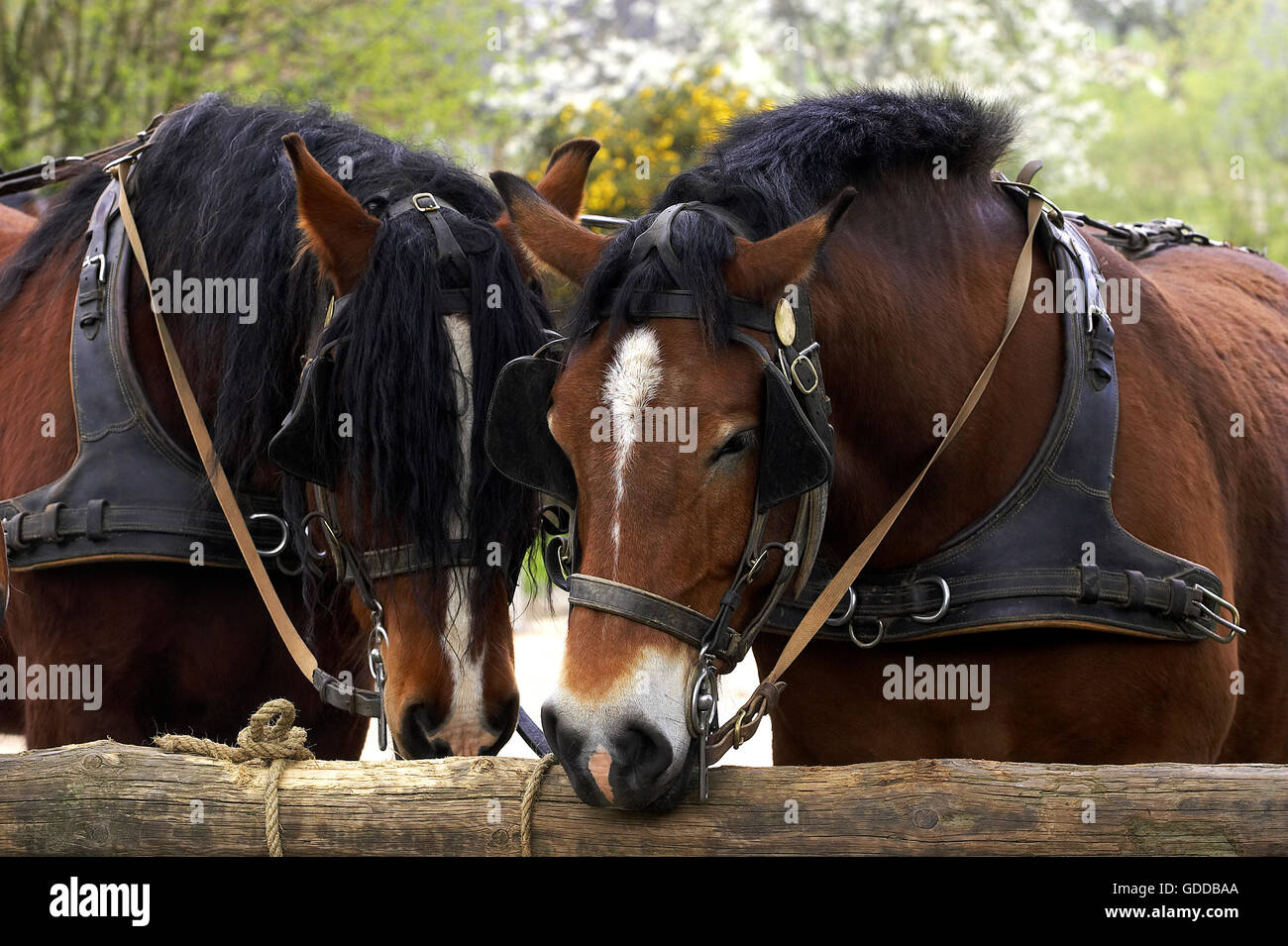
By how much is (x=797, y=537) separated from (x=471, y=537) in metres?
0.64

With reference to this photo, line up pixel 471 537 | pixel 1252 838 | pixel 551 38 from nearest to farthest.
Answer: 1. pixel 1252 838
2. pixel 471 537
3. pixel 551 38

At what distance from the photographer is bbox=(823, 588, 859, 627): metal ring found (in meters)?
2.58

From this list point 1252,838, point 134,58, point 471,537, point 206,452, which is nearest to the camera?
point 1252,838

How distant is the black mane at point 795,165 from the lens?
2.12 metres

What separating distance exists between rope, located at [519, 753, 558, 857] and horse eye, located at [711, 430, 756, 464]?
1.75ft

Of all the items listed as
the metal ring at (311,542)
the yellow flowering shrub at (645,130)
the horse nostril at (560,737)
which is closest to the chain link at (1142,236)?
the metal ring at (311,542)

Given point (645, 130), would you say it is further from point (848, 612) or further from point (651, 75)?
point (848, 612)

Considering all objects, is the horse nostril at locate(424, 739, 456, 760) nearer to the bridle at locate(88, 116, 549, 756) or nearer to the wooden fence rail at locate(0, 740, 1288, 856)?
the bridle at locate(88, 116, 549, 756)

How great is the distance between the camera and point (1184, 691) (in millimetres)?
2539

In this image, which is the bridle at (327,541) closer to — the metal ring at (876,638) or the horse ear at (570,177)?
the horse ear at (570,177)

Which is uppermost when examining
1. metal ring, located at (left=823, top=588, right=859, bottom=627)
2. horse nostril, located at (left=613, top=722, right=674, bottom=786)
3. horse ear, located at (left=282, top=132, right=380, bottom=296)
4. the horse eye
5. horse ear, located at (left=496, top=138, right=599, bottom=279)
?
horse ear, located at (left=496, top=138, right=599, bottom=279)

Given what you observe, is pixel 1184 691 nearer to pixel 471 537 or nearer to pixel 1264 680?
pixel 1264 680

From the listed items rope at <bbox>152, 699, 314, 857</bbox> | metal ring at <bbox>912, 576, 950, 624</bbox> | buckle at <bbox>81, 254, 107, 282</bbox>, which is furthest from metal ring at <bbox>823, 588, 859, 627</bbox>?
buckle at <bbox>81, 254, 107, 282</bbox>

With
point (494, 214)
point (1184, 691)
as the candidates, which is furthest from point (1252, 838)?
point (494, 214)
